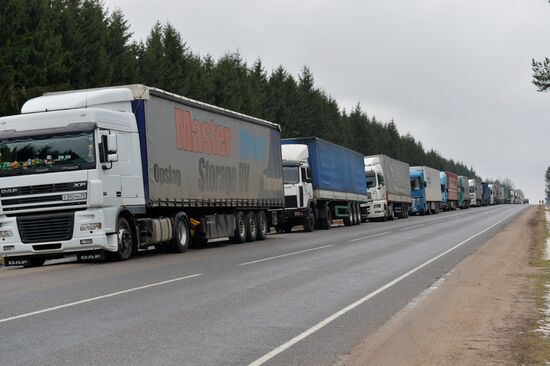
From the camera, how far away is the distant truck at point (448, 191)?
76.6 meters

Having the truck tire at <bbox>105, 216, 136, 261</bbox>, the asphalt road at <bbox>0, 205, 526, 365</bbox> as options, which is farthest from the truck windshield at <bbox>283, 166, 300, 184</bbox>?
the truck tire at <bbox>105, 216, 136, 261</bbox>

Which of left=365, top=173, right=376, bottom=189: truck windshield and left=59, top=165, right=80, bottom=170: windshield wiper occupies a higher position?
left=365, top=173, right=376, bottom=189: truck windshield

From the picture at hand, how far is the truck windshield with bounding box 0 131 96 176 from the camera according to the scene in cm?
1672

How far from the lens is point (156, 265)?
54.4 ft

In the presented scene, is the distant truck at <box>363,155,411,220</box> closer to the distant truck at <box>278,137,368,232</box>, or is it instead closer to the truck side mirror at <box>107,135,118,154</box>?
the distant truck at <box>278,137,368,232</box>

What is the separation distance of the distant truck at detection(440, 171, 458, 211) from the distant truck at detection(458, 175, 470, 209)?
377cm

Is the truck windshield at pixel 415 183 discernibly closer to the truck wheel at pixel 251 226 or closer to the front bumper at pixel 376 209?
the front bumper at pixel 376 209

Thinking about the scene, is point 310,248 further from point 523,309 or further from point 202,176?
point 523,309

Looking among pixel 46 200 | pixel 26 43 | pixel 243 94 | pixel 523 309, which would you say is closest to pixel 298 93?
pixel 243 94

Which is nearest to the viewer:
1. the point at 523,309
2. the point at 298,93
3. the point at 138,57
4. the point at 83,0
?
the point at 523,309

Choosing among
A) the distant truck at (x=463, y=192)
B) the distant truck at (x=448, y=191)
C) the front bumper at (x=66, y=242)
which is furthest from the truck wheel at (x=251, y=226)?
the distant truck at (x=463, y=192)

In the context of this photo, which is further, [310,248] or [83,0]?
[83,0]

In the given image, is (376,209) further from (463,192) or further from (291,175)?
(463,192)

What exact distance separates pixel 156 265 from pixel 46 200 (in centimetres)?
291
